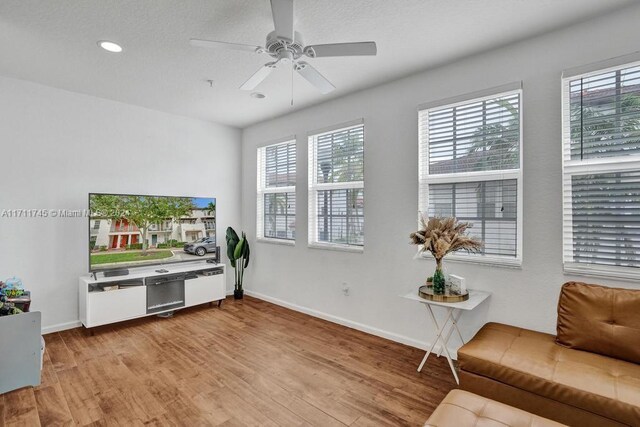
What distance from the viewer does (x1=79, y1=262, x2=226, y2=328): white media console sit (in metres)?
3.40

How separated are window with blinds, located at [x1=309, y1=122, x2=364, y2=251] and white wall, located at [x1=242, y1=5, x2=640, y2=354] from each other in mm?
122

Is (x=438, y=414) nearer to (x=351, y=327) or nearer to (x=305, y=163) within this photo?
(x=351, y=327)

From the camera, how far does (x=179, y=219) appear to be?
4191 millimetres

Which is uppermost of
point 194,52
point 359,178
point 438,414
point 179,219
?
point 194,52

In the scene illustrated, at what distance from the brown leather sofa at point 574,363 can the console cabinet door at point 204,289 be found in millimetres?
3325

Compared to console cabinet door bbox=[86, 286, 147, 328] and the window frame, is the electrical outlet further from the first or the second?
console cabinet door bbox=[86, 286, 147, 328]

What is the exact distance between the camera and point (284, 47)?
2066 mm

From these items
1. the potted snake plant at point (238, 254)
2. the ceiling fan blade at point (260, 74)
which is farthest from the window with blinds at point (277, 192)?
the ceiling fan blade at point (260, 74)

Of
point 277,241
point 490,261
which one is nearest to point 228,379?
point 277,241

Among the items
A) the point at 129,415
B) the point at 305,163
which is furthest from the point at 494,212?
the point at 129,415

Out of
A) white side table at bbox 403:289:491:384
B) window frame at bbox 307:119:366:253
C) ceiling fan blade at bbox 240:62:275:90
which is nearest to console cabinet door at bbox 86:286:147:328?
window frame at bbox 307:119:366:253

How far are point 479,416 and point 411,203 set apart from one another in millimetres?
1980

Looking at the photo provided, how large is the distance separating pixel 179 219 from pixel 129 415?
→ 8.34 feet

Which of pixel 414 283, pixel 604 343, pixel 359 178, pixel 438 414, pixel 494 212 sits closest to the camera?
pixel 438 414
